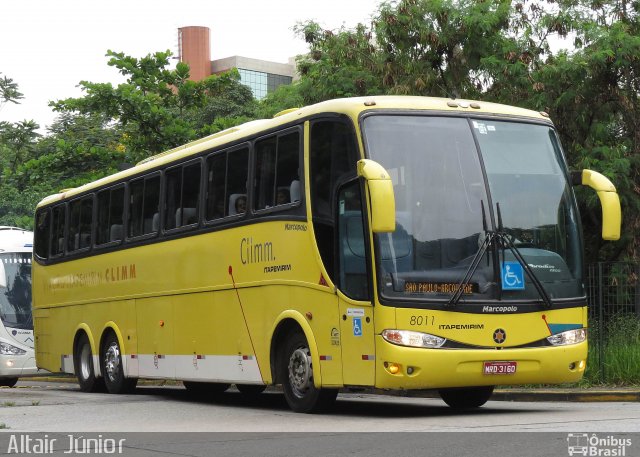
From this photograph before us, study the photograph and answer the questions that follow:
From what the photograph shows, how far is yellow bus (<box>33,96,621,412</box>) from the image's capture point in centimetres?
1278

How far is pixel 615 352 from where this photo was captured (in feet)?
57.9

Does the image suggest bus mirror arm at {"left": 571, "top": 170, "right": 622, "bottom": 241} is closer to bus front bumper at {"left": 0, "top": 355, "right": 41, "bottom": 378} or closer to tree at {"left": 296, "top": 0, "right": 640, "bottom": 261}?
tree at {"left": 296, "top": 0, "right": 640, "bottom": 261}

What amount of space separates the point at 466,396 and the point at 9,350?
45.2 ft

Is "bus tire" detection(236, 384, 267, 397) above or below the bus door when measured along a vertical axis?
below

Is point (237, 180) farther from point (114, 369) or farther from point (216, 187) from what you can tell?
point (114, 369)

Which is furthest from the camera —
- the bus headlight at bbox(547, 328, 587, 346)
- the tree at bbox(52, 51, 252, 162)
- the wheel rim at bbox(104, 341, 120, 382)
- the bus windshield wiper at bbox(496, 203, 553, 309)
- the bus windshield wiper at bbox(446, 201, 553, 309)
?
the tree at bbox(52, 51, 252, 162)

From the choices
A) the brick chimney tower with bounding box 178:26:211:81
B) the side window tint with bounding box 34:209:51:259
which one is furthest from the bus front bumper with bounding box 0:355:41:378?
the brick chimney tower with bounding box 178:26:211:81

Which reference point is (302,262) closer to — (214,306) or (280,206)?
(280,206)

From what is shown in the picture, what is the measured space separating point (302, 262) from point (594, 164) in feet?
30.4

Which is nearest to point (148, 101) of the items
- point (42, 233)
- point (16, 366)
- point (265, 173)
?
point (42, 233)

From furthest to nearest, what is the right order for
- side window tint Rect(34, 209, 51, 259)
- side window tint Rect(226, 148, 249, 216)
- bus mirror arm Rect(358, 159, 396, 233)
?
side window tint Rect(34, 209, 51, 259) < side window tint Rect(226, 148, 249, 216) < bus mirror arm Rect(358, 159, 396, 233)

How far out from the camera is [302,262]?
14086 mm
